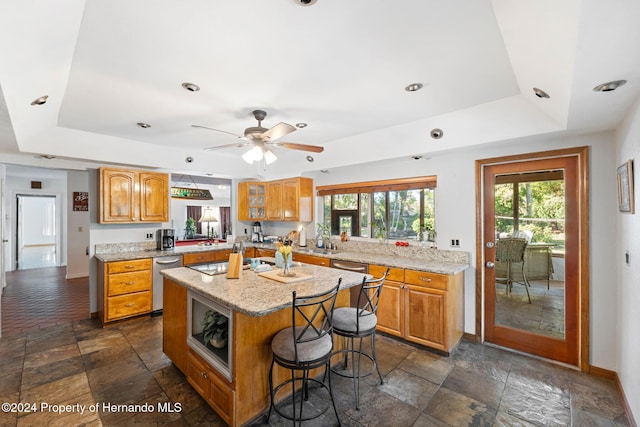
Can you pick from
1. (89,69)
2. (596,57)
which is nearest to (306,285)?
(596,57)

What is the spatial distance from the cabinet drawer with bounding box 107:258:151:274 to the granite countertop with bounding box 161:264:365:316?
1.62 m

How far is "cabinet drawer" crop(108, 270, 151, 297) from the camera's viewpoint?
12.1 feet

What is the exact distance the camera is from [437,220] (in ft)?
11.7

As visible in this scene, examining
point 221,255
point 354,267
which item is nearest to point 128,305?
point 221,255

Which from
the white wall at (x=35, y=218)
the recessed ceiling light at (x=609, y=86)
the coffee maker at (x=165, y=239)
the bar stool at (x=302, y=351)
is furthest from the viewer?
the white wall at (x=35, y=218)

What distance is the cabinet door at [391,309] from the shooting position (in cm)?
322

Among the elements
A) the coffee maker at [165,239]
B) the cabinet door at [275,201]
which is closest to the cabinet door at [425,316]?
the cabinet door at [275,201]

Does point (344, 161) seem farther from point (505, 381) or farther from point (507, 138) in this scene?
point (505, 381)

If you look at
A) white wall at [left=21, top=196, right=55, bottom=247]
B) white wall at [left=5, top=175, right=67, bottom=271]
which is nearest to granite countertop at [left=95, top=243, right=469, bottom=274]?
white wall at [left=5, top=175, right=67, bottom=271]

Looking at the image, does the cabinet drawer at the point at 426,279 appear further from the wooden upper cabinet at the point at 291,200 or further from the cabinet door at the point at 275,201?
the cabinet door at the point at 275,201

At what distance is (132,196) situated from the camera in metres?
4.17

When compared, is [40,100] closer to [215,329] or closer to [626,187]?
[215,329]

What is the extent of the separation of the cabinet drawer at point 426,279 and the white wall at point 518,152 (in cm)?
58

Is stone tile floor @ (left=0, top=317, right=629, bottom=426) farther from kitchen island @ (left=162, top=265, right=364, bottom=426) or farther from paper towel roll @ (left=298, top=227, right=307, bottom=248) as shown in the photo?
paper towel roll @ (left=298, top=227, right=307, bottom=248)
